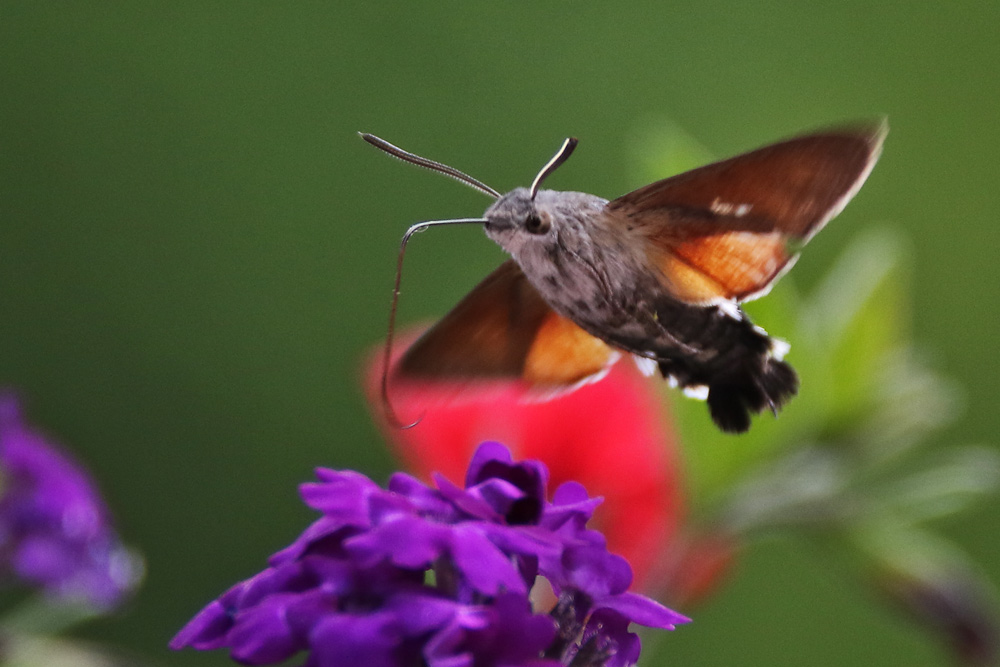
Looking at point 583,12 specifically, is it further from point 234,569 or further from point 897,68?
point 234,569

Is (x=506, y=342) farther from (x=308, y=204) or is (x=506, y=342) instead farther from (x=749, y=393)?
(x=308, y=204)

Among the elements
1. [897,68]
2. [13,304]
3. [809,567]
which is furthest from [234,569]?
[897,68]

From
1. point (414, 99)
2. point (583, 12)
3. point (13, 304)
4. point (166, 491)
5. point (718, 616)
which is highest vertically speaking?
point (583, 12)

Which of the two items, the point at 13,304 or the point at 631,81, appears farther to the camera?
the point at 631,81

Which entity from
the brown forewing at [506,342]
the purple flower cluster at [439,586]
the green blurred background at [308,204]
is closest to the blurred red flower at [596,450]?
the brown forewing at [506,342]

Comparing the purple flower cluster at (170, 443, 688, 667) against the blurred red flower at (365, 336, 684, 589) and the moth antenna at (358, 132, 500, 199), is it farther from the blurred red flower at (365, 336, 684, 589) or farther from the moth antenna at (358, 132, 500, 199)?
the blurred red flower at (365, 336, 684, 589)

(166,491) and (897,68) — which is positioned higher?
(897,68)

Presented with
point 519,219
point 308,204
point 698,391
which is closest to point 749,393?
point 698,391
